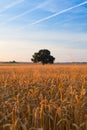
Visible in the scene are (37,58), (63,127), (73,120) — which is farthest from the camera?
(37,58)

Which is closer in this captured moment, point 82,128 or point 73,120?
point 82,128

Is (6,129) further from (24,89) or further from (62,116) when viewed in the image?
(24,89)

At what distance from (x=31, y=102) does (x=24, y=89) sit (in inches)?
74.0

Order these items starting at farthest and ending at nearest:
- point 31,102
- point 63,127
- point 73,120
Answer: point 31,102
point 73,120
point 63,127

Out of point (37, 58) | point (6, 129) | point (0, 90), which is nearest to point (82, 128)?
point (6, 129)

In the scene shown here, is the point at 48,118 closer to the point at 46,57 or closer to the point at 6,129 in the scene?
the point at 6,129

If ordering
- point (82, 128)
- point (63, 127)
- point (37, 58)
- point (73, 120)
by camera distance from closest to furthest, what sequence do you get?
1. point (82, 128)
2. point (63, 127)
3. point (73, 120)
4. point (37, 58)

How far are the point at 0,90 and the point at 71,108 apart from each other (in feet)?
8.44

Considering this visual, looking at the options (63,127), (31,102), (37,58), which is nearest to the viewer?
(63,127)

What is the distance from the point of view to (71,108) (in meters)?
4.64

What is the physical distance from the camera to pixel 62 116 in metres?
4.16

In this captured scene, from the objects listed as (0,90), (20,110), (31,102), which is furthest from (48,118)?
(0,90)

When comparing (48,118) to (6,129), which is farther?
(48,118)

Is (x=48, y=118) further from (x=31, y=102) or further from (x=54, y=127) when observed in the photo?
(x=31, y=102)
